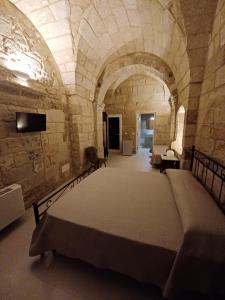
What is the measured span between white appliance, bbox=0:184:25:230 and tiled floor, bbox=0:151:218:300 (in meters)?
0.38

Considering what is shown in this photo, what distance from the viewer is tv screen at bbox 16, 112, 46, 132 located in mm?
2152

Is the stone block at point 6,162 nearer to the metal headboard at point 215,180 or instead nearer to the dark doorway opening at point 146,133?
the metal headboard at point 215,180

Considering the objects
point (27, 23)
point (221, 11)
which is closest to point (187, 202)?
point (221, 11)

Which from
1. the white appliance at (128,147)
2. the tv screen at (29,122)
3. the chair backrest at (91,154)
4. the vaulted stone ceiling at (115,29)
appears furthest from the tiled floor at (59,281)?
the white appliance at (128,147)

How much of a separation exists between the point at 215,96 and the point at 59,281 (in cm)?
289

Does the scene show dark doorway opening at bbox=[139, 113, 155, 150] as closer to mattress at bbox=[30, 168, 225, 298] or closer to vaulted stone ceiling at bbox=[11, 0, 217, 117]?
vaulted stone ceiling at bbox=[11, 0, 217, 117]

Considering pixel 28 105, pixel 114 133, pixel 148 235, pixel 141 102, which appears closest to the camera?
pixel 148 235

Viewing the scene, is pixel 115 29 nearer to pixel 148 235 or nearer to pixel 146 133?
pixel 148 235

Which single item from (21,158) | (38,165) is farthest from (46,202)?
(21,158)

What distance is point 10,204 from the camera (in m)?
1.87

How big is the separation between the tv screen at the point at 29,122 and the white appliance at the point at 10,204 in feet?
2.99

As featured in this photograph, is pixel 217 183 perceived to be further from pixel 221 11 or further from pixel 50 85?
pixel 50 85

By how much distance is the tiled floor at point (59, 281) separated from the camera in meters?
1.17

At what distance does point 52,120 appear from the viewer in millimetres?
3021
